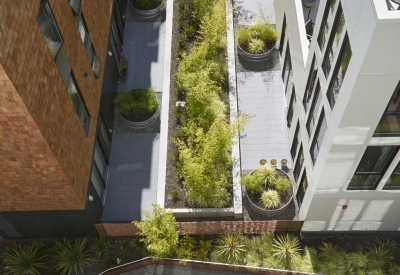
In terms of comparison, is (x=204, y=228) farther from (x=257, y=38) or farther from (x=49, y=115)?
(x=257, y=38)

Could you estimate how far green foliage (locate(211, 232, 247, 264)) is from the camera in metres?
17.4

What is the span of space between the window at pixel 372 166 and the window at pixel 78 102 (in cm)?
961

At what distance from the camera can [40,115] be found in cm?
1266

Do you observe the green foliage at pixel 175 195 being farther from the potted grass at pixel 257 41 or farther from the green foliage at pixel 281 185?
the potted grass at pixel 257 41

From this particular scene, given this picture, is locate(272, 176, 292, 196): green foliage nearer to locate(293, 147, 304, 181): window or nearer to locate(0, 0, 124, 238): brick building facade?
locate(293, 147, 304, 181): window

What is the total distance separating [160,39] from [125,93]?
169 inches

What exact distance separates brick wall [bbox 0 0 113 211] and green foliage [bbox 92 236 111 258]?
2800 mm

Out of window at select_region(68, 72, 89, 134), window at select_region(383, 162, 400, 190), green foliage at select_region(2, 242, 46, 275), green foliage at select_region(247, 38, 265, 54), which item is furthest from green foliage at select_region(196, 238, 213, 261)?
green foliage at select_region(247, 38, 265, 54)

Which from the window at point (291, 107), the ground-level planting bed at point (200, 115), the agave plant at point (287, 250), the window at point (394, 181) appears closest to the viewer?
the window at point (394, 181)

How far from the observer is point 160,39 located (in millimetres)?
23750

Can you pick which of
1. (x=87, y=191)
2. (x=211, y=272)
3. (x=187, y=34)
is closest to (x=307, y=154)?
(x=211, y=272)

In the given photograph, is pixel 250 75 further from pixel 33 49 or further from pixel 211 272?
pixel 33 49

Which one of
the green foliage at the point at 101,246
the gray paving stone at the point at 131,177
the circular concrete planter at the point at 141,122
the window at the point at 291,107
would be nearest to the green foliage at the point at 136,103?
the circular concrete planter at the point at 141,122

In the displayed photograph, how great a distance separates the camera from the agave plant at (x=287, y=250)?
17.2 m
